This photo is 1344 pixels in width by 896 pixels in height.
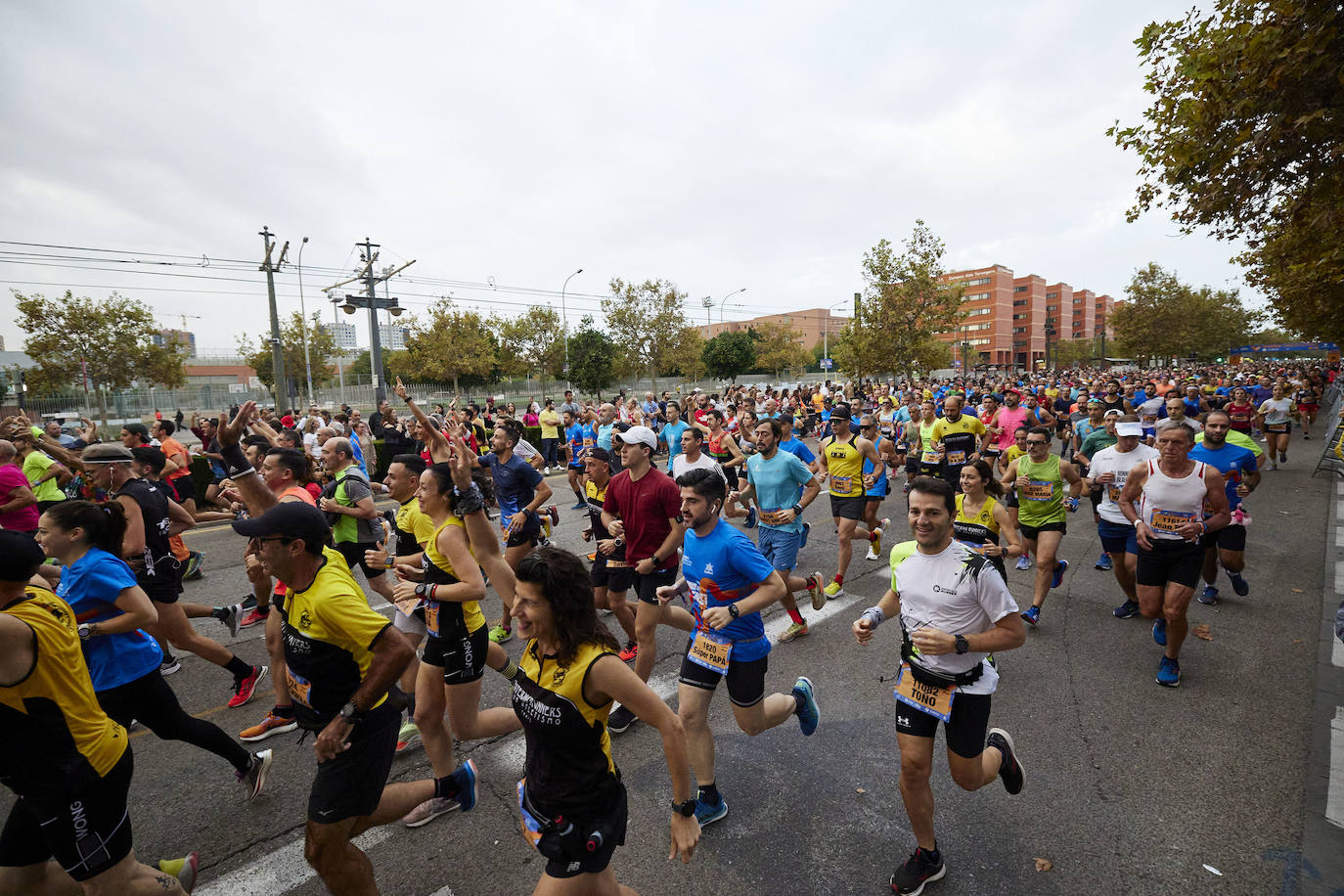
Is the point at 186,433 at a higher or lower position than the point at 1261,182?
lower

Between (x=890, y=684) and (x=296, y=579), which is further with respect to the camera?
(x=890, y=684)

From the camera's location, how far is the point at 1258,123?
20.0 feet

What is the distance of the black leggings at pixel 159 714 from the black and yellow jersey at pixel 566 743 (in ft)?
7.91

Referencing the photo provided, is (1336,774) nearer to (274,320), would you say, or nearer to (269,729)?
(269,729)

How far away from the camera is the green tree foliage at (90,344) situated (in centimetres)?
2597

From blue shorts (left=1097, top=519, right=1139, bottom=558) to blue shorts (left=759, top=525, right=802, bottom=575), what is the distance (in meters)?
2.95

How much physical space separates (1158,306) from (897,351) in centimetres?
3246

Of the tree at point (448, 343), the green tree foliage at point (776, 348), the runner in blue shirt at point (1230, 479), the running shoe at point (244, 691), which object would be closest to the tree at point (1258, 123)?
the runner in blue shirt at point (1230, 479)

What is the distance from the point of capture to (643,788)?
3625 millimetres

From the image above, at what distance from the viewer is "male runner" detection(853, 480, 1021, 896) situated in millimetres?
2809

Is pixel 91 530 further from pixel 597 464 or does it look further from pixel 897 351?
pixel 897 351

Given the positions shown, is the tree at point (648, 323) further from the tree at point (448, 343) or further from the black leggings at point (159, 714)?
the black leggings at point (159, 714)

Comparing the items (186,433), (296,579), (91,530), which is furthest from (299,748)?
(186,433)

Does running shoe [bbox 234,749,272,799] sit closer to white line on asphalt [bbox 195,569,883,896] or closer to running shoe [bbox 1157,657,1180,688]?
white line on asphalt [bbox 195,569,883,896]
